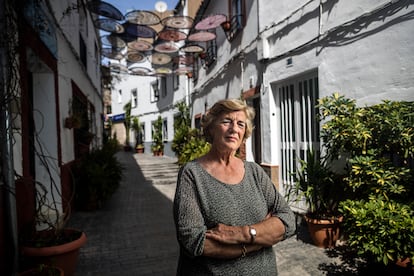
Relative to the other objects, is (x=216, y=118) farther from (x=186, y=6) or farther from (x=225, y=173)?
(x=186, y=6)

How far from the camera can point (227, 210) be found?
60.4 inches

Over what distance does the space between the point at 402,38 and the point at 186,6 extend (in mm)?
13358

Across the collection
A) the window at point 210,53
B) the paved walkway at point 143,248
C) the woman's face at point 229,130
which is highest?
the window at point 210,53

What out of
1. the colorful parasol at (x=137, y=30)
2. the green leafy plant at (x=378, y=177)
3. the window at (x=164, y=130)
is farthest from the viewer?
the window at (x=164, y=130)

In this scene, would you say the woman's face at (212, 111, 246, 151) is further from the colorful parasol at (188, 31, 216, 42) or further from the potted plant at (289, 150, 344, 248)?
the colorful parasol at (188, 31, 216, 42)

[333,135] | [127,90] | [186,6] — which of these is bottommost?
[333,135]

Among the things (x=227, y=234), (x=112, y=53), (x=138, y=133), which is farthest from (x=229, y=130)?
(x=138, y=133)

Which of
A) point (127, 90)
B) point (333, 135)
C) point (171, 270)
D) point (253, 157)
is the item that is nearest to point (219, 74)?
point (253, 157)

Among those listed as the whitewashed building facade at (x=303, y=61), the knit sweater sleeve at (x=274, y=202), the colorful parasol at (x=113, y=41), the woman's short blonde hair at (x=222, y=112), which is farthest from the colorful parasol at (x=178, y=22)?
the knit sweater sleeve at (x=274, y=202)

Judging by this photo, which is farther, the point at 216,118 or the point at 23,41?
the point at 23,41

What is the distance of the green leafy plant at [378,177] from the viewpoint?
277 cm

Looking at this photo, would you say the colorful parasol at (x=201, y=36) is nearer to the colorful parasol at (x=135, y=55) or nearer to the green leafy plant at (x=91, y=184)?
the colorful parasol at (x=135, y=55)

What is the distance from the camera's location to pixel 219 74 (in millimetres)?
9750

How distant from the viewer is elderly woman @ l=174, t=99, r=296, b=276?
Answer: 145 centimetres
